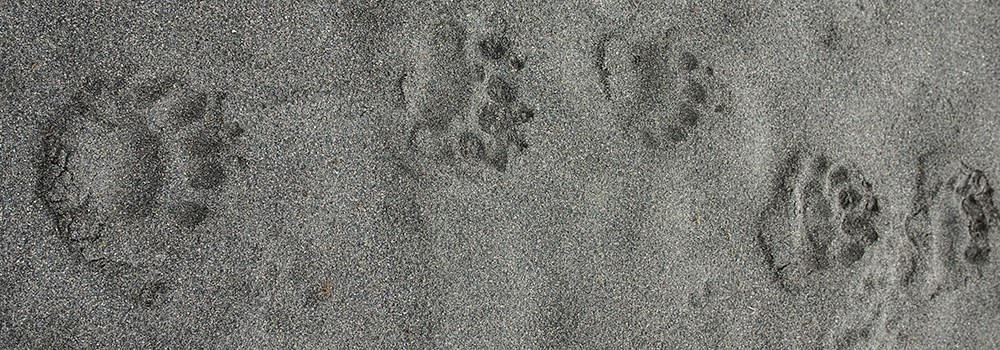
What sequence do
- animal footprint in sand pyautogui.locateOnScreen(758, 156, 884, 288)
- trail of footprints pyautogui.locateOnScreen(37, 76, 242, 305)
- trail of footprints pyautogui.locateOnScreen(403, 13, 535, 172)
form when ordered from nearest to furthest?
trail of footprints pyautogui.locateOnScreen(37, 76, 242, 305) → trail of footprints pyautogui.locateOnScreen(403, 13, 535, 172) → animal footprint in sand pyautogui.locateOnScreen(758, 156, 884, 288)

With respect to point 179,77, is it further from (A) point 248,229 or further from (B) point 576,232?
(B) point 576,232

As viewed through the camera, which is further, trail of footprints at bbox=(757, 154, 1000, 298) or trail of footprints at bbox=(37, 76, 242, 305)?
trail of footprints at bbox=(757, 154, 1000, 298)

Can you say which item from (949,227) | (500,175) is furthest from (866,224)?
(500,175)

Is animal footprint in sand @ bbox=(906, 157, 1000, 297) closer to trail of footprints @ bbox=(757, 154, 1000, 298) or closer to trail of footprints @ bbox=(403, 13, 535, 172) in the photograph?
trail of footprints @ bbox=(757, 154, 1000, 298)

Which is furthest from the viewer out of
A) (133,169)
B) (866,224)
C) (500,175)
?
(866,224)

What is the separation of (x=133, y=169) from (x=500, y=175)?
81cm

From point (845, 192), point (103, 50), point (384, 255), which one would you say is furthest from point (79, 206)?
point (845, 192)

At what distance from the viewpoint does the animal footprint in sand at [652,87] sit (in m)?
1.82

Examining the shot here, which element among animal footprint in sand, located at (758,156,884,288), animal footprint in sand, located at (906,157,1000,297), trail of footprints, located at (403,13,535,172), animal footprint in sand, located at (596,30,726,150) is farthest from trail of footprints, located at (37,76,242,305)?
animal footprint in sand, located at (906,157,1000,297)

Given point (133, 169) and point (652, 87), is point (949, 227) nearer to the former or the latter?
point (652, 87)

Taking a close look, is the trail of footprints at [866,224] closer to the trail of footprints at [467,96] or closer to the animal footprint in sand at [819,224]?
the animal footprint in sand at [819,224]

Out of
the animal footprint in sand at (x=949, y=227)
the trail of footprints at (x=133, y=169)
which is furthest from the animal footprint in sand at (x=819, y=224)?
the trail of footprints at (x=133, y=169)

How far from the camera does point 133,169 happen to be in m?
1.69

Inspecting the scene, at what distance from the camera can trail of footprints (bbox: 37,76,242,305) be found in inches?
65.6
